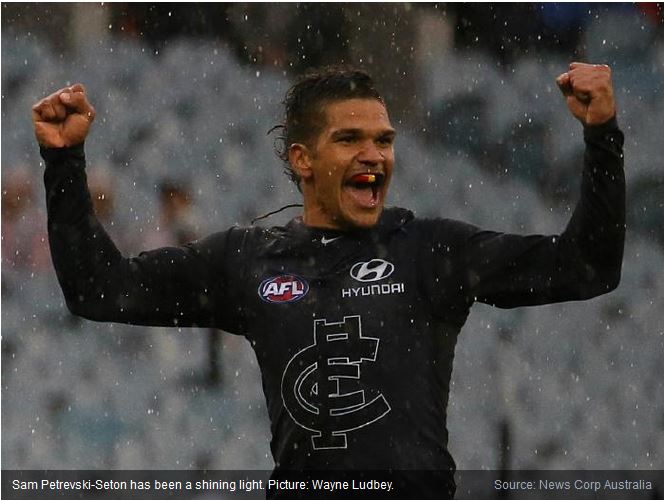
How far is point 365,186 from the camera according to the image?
3639 millimetres

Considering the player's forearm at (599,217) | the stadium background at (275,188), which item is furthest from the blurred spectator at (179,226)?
the player's forearm at (599,217)

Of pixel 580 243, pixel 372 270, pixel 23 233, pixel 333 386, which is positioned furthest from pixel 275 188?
pixel 580 243

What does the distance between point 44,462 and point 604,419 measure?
7.91 feet

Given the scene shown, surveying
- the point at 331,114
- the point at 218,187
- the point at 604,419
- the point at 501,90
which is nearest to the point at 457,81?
the point at 501,90

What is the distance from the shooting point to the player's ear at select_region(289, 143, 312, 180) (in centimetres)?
375

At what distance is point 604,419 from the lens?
19.0 feet

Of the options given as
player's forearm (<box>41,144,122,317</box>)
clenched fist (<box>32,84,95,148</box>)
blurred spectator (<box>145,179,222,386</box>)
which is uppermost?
clenched fist (<box>32,84,95,148</box>)

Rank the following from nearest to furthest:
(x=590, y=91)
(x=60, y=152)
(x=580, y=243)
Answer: (x=590, y=91) → (x=580, y=243) → (x=60, y=152)

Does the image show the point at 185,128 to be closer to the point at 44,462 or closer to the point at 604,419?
the point at 44,462

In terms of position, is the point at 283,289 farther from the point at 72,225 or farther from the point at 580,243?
the point at 580,243

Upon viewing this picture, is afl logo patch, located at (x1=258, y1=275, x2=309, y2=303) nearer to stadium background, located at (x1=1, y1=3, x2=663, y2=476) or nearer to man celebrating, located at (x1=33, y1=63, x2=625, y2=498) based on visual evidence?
man celebrating, located at (x1=33, y1=63, x2=625, y2=498)

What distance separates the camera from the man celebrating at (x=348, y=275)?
11.0ft

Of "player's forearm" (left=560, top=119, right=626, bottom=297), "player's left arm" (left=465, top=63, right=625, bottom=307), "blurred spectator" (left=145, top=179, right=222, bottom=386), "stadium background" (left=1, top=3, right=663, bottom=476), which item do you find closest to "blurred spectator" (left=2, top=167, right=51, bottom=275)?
"stadium background" (left=1, top=3, right=663, bottom=476)

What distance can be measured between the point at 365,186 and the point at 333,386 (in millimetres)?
571
